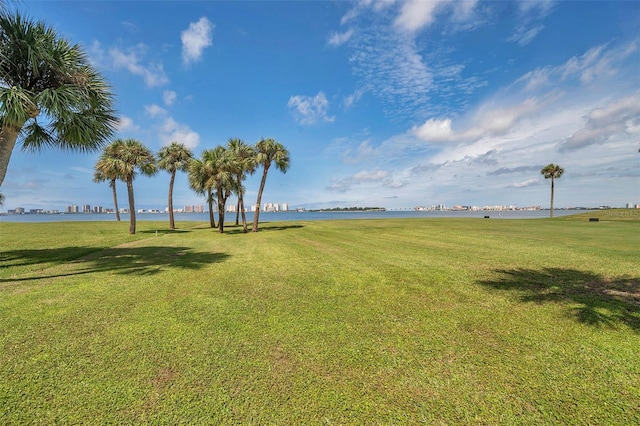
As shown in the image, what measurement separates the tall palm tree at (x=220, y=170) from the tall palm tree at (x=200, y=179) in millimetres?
633

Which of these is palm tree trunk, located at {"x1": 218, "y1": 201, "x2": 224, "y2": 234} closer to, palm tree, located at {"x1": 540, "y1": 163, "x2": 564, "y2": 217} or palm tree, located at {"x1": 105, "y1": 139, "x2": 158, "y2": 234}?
palm tree, located at {"x1": 105, "y1": 139, "x2": 158, "y2": 234}

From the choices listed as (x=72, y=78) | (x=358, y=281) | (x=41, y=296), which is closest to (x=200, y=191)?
(x=72, y=78)

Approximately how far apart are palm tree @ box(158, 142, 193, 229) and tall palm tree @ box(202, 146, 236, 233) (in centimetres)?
658

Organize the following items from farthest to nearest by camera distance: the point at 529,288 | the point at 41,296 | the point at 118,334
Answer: the point at 529,288, the point at 41,296, the point at 118,334

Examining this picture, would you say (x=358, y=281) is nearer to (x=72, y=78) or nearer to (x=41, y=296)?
(x=41, y=296)

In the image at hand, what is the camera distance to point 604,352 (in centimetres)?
402

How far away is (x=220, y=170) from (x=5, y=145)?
1948 cm

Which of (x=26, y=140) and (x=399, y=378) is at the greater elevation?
(x=26, y=140)

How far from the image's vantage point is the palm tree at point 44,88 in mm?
8016

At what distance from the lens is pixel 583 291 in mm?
6848

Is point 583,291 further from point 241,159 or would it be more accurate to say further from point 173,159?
point 173,159

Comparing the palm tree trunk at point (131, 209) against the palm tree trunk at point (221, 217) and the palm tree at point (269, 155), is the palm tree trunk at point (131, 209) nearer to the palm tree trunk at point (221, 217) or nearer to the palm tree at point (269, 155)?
the palm tree trunk at point (221, 217)

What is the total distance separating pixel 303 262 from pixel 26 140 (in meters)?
12.1

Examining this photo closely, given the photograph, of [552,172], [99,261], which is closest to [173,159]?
[99,261]
